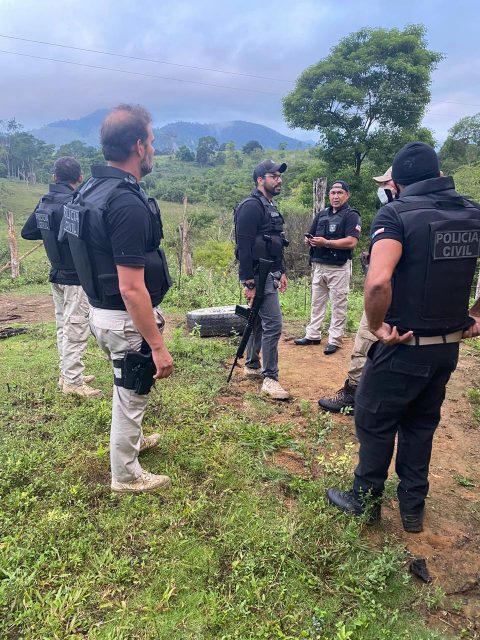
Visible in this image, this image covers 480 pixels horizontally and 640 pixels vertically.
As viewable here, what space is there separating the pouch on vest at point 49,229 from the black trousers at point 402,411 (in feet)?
9.53

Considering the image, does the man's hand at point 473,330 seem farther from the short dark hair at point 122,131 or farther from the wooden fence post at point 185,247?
the wooden fence post at point 185,247

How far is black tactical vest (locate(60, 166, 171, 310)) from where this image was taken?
224 cm

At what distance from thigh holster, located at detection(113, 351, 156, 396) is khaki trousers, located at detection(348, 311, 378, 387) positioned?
1.85 m

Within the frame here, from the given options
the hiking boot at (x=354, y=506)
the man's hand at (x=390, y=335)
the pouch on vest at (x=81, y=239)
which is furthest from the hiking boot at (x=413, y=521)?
the pouch on vest at (x=81, y=239)

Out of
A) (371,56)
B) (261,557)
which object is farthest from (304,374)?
(371,56)

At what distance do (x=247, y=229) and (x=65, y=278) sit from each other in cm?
169

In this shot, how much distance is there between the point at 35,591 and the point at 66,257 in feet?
8.70

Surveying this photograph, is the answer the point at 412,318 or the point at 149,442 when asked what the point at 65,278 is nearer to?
the point at 149,442

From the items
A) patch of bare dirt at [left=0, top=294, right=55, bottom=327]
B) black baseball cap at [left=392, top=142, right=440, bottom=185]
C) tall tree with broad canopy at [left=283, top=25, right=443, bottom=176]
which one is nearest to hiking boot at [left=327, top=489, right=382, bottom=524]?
black baseball cap at [left=392, top=142, right=440, bottom=185]

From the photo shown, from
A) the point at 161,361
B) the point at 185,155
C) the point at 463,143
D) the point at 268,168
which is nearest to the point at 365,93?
the point at 463,143

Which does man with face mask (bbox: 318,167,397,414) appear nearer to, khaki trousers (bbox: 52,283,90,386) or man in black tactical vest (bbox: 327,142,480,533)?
man in black tactical vest (bbox: 327,142,480,533)

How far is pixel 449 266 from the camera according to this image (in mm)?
2119

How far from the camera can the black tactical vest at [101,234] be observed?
224 cm

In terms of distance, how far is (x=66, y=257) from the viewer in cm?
388
